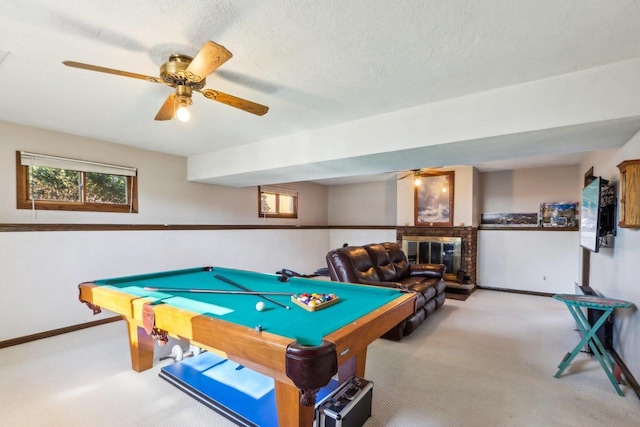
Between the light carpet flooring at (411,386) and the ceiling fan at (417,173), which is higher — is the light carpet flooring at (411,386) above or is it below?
below

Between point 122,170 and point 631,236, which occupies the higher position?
point 122,170

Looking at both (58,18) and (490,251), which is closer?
(58,18)

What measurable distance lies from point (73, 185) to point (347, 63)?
3.59 metres

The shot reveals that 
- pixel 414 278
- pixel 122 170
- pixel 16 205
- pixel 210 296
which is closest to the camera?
pixel 210 296

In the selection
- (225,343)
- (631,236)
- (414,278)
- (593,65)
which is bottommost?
(414,278)

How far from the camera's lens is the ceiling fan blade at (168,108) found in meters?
2.08

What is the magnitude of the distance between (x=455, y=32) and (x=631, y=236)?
2.15 m

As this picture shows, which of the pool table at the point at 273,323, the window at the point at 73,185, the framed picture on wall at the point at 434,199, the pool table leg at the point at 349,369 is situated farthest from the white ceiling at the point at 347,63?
the framed picture on wall at the point at 434,199

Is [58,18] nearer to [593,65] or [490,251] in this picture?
[593,65]

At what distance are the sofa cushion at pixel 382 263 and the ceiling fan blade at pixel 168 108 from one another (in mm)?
2898

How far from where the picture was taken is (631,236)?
234 cm

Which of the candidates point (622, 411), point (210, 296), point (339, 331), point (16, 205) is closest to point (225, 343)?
point (339, 331)

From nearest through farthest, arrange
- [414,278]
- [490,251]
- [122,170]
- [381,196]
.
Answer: [122,170]
[414,278]
[490,251]
[381,196]

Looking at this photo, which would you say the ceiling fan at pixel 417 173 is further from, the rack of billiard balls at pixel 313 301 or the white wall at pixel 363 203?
the rack of billiard balls at pixel 313 301
